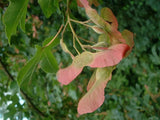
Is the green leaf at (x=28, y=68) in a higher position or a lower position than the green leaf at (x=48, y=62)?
higher

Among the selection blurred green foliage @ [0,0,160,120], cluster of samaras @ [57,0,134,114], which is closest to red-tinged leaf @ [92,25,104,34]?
cluster of samaras @ [57,0,134,114]

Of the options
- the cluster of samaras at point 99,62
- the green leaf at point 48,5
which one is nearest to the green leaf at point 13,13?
the green leaf at point 48,5

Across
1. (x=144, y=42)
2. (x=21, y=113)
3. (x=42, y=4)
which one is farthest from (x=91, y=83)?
(x=144, y=42)

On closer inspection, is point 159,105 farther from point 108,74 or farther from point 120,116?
point 108,74

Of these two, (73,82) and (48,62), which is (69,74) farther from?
(73,82)

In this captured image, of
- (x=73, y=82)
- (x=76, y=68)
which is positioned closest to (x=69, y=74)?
(x=76, y=68)

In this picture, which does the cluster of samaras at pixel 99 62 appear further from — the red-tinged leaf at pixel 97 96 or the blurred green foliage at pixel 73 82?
the blurred green foliage at pixel 73 82
